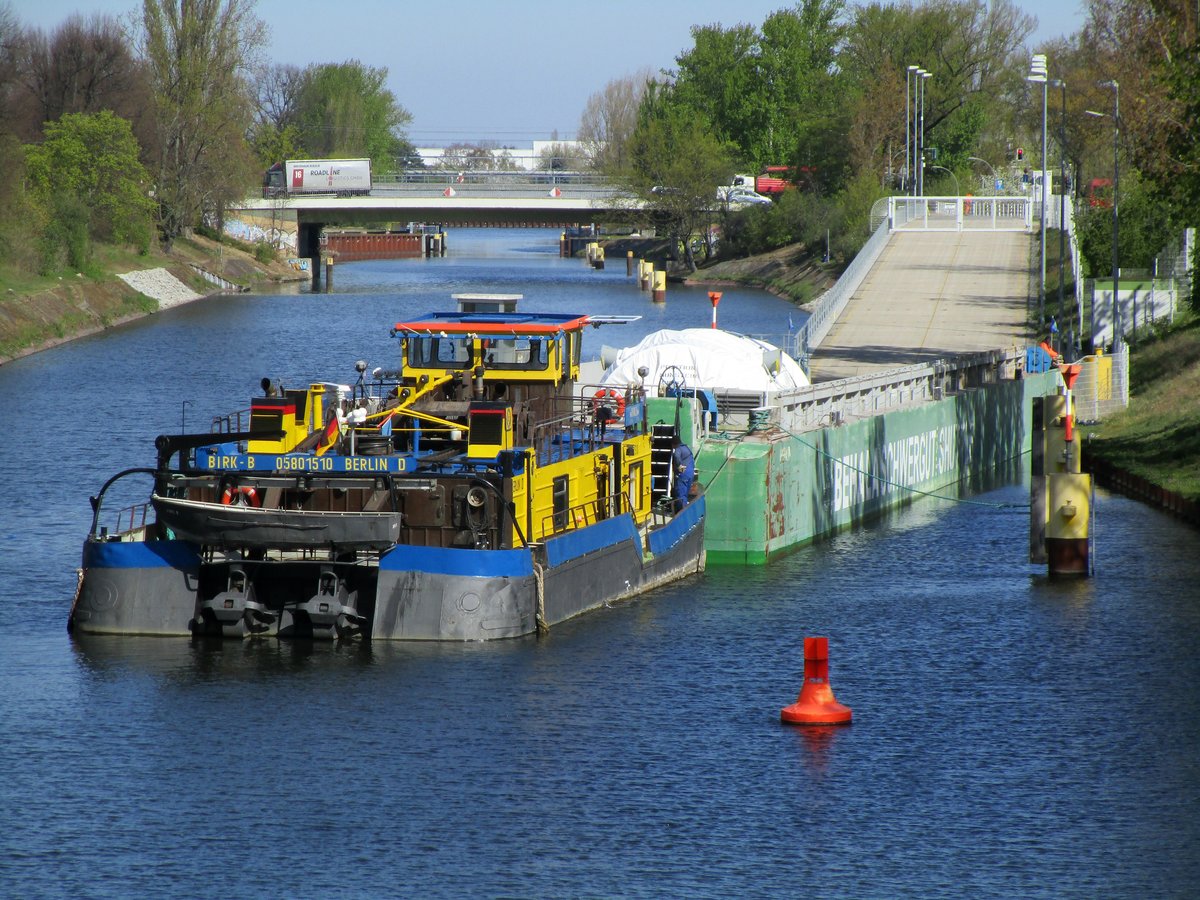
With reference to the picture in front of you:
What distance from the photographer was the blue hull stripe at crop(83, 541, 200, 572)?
27734 millimetres

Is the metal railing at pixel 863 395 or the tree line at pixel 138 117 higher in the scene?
the tree line at pixel 138 117

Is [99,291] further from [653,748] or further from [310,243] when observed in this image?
[653,748]

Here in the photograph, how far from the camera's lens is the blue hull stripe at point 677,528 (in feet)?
111

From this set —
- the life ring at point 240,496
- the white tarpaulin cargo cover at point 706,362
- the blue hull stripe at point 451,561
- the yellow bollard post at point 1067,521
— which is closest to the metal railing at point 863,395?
the white tarpaulin cargo cover at point 706,362

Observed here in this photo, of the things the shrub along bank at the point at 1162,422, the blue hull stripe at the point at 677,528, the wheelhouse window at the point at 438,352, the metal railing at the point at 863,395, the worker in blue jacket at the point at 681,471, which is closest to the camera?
the blue hull stripe at the point at 677,528

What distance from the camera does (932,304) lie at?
2997 inches

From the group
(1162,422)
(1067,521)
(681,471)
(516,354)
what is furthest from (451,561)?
(1162,422)

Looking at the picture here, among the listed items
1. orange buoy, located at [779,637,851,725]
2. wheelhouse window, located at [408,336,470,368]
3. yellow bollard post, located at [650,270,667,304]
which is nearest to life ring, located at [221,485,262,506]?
wheelhouse window, located at [408,336,470,368]

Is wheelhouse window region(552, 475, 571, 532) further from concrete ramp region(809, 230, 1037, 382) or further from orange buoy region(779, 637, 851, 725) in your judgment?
concrete ramp region(809, 230, 1037, 382)

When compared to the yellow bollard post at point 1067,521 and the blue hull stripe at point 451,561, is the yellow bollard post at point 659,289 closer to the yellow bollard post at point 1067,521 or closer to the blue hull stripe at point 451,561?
the yellow bollard post at point 1067,521

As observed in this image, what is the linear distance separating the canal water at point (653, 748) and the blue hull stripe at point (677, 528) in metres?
0.97

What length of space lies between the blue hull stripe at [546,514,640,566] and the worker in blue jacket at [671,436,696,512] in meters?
3.18

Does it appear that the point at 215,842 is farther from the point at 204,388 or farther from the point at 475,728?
the point at 204,388

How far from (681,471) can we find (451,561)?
9.39 metres
